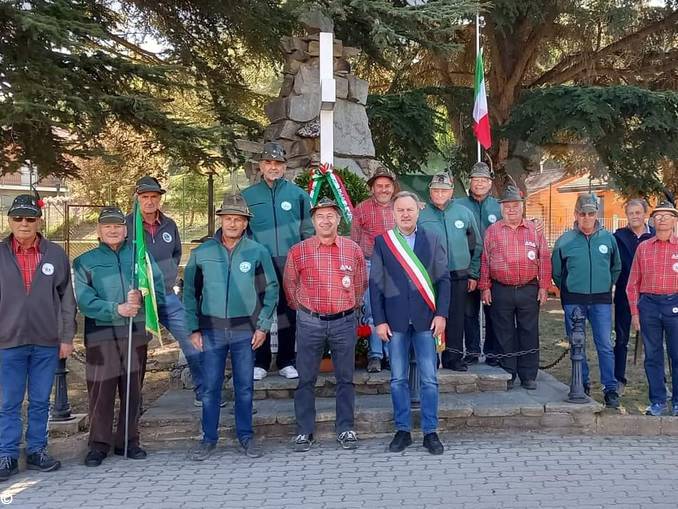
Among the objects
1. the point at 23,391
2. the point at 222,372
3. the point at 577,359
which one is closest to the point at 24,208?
the point at 23,391

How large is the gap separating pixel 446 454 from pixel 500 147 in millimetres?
8794

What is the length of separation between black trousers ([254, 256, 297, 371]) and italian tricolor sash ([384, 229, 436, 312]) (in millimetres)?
1272

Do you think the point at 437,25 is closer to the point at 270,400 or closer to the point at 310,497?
the point at 270,400

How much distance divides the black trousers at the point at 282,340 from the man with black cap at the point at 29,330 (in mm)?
1814

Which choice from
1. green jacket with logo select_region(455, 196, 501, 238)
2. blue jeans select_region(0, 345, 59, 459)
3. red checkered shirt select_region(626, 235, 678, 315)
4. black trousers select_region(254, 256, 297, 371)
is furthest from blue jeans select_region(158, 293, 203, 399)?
red checkered shirt select_region(626, 235, 678, 315)

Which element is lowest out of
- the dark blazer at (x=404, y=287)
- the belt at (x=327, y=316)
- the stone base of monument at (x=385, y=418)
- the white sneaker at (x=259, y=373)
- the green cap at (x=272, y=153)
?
the stone base of monument at (x=385, y=418)

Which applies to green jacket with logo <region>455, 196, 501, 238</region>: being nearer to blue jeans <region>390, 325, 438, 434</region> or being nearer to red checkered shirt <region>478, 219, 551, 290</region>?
red checkered shirt <region>478, 219, 551, 290</region>

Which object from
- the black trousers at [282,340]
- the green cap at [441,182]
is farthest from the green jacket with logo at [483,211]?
the black trousers at [282,340]

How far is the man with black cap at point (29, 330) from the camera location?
4.62m

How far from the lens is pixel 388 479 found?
4.47 meters

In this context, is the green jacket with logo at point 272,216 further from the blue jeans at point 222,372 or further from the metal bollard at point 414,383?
the metal bollard at point 414,383

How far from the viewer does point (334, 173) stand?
6746mm

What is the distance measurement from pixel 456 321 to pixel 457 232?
0.85 meters

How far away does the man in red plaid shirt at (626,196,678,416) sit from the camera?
5613mm
